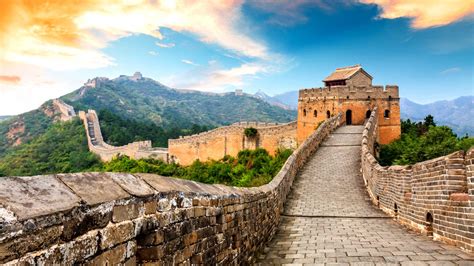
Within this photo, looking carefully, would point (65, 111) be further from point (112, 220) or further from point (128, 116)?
point (112, 220)

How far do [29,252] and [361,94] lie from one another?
2934cm

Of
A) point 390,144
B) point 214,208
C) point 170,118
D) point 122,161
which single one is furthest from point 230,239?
point 170,118

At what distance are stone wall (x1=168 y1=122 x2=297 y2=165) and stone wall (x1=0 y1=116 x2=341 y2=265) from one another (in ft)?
101

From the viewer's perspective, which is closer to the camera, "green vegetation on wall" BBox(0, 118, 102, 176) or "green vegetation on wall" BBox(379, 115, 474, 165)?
"green vegetation on wall" BBox(379, 115, 474, 165)

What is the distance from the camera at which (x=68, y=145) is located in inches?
2721

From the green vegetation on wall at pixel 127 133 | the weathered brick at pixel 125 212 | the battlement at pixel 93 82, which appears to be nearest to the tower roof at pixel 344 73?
the weathered brick at pixel 125 212

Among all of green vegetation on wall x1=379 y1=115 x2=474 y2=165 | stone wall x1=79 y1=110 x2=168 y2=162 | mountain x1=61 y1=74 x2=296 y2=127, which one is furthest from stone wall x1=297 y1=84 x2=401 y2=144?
mountain x1=61 y1=74 x2=296 y2=127

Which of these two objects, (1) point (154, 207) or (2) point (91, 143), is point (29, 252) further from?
(2) point (91, 143)

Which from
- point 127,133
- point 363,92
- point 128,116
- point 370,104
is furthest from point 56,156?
point 128,116

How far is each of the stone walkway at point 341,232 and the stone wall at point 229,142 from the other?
66.6 ft

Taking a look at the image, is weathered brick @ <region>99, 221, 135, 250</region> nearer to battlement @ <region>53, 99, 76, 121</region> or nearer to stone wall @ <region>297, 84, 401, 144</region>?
stone wall @ <region>297, 84, 401, 144</region>

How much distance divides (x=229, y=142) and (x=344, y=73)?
1451 cm

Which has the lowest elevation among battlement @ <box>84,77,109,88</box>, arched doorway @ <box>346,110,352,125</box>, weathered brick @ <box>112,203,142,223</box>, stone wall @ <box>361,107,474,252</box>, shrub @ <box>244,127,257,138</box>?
stone wall @ <box>361,107,474,252</box>

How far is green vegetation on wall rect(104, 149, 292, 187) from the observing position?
2867 centimetres
